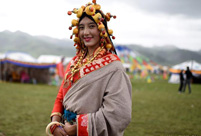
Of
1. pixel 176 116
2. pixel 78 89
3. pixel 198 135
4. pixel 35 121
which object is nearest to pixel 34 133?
pixel 35 121

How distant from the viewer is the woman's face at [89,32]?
200 centimetres

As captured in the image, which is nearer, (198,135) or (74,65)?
(74,65)

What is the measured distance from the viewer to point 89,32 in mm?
1999

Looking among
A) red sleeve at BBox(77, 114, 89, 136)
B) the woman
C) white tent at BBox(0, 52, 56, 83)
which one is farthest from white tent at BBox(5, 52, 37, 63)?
red sleeve at BBox(77, 114, 89, 136)

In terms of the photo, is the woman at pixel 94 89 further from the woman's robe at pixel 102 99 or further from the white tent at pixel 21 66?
the white tent at pixel 21 66

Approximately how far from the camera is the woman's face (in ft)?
6.55

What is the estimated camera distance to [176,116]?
693 centimetres

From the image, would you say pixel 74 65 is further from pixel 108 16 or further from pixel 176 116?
pixel 176 116

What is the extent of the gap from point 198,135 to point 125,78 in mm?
3850

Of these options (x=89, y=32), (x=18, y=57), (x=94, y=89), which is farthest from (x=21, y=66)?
(x=94, y=89)

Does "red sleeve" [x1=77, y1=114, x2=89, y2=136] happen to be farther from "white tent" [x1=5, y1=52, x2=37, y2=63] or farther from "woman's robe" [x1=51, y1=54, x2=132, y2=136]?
"white tent" [x1=5, y1=52, x2=37, y2=63]

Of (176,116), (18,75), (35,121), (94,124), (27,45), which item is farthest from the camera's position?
(27,45)

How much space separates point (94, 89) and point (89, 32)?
0.56 metres

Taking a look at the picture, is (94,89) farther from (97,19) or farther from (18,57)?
(18,57)
